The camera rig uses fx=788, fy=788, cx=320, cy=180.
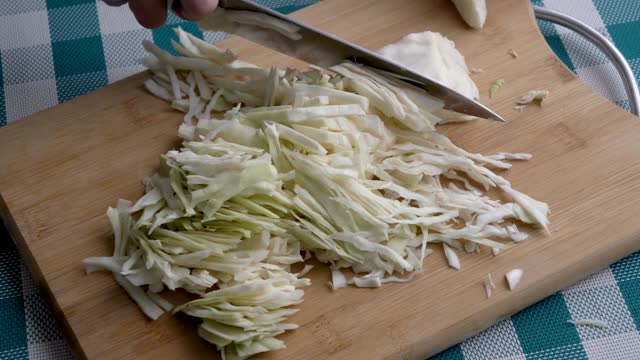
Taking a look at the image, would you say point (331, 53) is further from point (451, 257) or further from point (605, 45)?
point (605, 45)

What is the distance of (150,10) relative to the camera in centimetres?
254

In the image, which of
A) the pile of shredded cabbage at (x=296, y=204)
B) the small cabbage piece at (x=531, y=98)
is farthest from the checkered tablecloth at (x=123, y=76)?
the small cabbage piece at (x=531, y=98)

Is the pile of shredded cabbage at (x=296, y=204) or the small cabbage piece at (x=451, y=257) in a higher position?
the pile of shredded cabbage at (x=296, y=204)

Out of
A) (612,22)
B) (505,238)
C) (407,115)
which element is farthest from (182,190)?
(612,22)

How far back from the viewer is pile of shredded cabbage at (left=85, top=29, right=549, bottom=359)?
8.07 ft

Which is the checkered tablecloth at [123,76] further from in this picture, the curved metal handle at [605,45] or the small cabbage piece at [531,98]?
the small cabbage piece at [531,98]

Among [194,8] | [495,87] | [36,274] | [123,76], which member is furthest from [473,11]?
[36,274]

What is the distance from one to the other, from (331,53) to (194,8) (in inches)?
22.3

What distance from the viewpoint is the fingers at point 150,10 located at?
2516 millimetres

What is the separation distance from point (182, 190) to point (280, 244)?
0.37 meters

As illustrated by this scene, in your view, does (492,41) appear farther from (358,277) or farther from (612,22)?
(358,277)

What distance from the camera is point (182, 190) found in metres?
2.57

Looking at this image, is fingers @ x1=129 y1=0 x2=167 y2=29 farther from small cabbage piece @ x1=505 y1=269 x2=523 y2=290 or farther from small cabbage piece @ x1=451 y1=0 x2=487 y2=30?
small cabbage piece @ x1=505 y1=269 x2=523 y2=290

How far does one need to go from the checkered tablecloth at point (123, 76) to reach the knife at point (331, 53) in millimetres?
728
